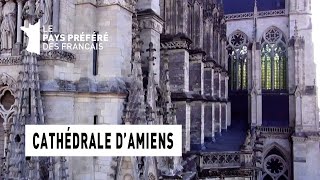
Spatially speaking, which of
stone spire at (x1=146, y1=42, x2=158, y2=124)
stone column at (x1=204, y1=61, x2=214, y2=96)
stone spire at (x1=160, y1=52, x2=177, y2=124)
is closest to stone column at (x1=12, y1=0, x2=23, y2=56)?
stone spire at (x1=146, y1=42, x2=158, y2=124)

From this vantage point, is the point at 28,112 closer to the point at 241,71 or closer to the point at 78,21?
the point at 78,21

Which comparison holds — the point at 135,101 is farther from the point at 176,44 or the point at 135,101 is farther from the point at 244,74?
the point at 244,74

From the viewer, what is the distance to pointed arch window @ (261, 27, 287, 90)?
3919 cm

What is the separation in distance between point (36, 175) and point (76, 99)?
258 cm

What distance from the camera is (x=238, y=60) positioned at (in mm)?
41750

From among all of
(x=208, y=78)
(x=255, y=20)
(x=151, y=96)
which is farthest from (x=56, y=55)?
(x=255, y=20)

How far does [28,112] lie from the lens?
321 inches

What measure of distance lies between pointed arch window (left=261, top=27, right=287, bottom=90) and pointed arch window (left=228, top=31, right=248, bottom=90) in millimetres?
2065

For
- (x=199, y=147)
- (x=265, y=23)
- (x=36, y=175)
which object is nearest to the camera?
(x=36, y=175)

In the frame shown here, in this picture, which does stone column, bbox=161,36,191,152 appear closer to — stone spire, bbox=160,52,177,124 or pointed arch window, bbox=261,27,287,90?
stone spire, bbox=160,52,177,124

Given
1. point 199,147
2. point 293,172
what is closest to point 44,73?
point 199,147

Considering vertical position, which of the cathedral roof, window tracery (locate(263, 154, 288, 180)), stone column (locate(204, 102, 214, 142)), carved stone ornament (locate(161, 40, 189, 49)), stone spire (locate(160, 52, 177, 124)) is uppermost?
the cathedral roof

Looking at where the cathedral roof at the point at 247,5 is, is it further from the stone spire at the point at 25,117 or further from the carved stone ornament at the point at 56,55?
Result: the stone spire at the point at 25,117

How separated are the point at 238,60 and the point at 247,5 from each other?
722 cm
